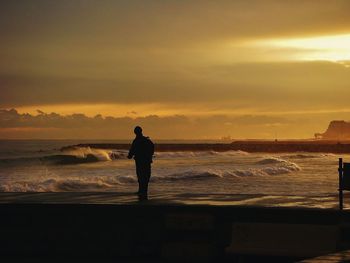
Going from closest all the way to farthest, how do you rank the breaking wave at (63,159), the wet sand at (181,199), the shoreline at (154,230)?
the shoreline at (154,230) → the wet sand at (181,199) → the breaking wave at (63,159)

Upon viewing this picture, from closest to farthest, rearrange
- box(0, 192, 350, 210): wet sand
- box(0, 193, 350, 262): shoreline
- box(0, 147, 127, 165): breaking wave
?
1. box(0, 193, 350, 262): shoreline
2. box(0, 192, 350, 210): wet sand
3. box(0, 147, 127, 165): breaking wave

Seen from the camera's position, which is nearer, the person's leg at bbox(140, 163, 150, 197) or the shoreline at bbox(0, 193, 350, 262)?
the shoreline at bbox(0, 193, 350, 262)

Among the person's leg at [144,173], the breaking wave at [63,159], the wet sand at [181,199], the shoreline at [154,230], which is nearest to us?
the shoreline at [154,230]

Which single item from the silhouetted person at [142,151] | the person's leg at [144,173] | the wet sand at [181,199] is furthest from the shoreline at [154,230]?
the silhouetted person at [142,151]

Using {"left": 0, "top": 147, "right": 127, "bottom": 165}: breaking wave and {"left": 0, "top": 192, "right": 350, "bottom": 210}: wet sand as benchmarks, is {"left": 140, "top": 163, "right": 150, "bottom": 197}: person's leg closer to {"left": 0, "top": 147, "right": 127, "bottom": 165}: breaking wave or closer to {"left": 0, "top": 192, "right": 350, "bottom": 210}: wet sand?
{"left": 0, "top": 192, "right": 350, "bottom": 210}: wet sand

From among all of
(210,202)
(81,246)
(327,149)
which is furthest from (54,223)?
(327,149)

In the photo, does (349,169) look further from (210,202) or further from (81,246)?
(81,246)

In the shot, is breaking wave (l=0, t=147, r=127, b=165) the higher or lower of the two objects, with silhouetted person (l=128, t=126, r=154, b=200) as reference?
lower

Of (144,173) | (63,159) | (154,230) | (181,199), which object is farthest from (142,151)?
(63,159)

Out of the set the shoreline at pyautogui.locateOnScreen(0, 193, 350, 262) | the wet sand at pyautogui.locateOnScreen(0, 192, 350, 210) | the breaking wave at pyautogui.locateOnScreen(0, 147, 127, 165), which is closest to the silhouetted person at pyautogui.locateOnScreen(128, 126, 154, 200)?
the wet sand at pyautogui.locateOnScreen(0, 192, 350, 210)

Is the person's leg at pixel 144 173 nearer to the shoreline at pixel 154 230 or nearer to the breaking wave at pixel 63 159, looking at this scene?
the shoreline at pixel 154 230

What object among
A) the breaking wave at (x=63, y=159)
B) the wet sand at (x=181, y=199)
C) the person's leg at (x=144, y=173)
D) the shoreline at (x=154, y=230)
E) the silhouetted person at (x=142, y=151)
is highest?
the silhouetted person at (x=142, y=151)

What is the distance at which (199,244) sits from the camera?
12016 millimetres

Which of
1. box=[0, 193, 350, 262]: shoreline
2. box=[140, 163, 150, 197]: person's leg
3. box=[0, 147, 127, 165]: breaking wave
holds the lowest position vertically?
box=[0, 147, 127, 165]: breaking wave
